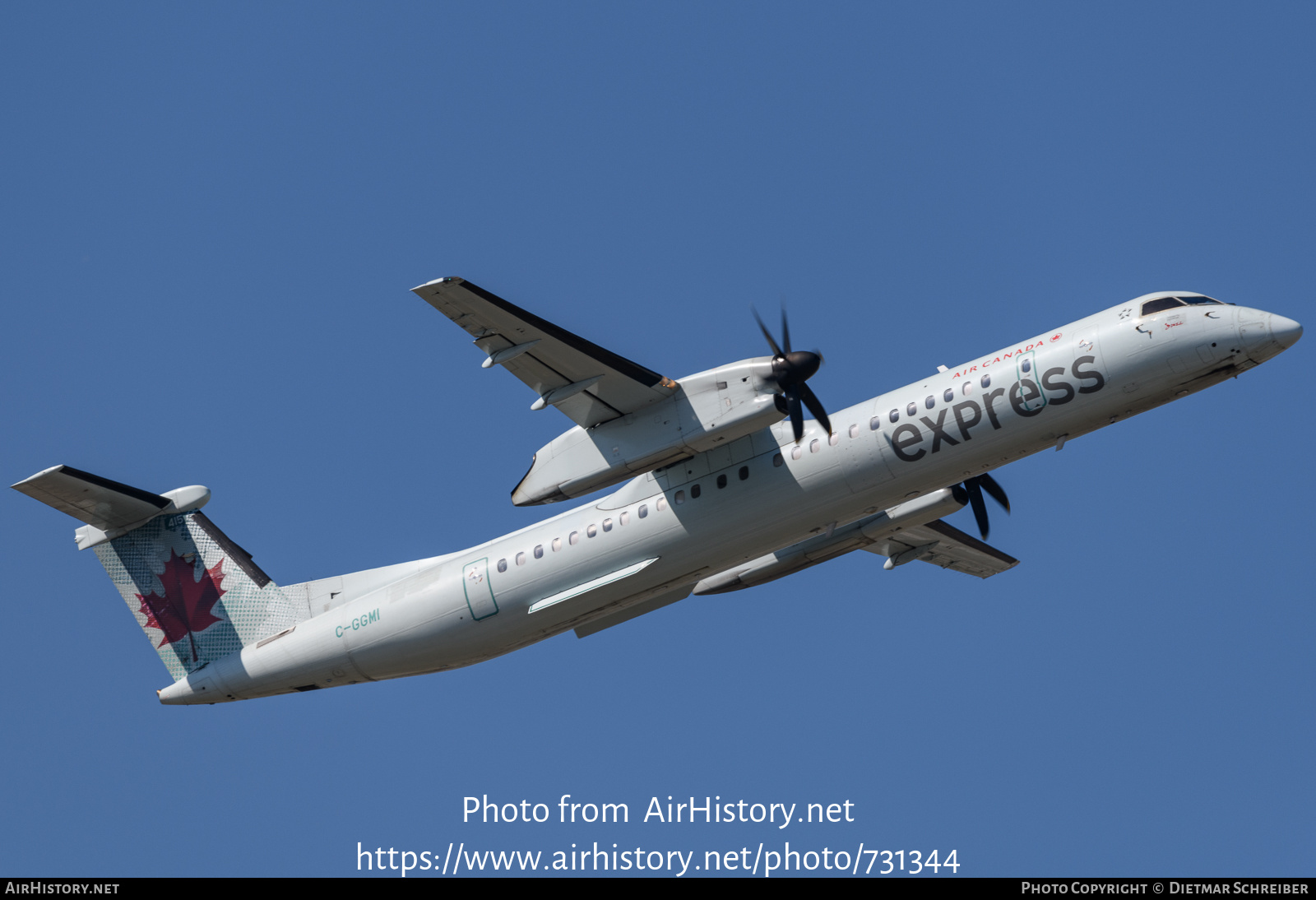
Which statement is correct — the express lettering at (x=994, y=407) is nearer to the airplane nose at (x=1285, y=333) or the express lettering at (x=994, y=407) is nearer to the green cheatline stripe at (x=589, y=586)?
the airplane nose at (x=1285, y=333)

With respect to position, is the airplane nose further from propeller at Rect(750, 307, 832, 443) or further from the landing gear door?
the landing gear door

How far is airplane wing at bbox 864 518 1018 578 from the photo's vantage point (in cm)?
2678

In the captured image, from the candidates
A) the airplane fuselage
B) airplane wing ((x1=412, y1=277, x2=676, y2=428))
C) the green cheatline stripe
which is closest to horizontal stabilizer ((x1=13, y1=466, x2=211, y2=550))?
the airplane fuselage

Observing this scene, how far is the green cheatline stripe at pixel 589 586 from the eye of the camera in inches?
866

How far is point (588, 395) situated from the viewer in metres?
21.1

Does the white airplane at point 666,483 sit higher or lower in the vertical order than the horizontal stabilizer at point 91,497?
lower

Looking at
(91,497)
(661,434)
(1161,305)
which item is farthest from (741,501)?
(91,497)

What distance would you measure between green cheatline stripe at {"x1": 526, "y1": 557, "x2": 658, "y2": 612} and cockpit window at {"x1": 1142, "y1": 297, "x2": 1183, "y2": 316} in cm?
882

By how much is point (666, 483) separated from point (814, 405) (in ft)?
9.75

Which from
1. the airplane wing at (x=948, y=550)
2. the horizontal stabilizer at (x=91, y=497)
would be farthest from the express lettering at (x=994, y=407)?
the horizontal stabilizer at (x=91, y=497)

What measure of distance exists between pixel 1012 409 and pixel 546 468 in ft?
24.8

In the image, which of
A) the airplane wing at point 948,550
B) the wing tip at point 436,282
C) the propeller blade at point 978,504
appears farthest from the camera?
the airplane wing at point 948,550


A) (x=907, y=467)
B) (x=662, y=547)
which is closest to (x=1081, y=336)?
(x=907, y=467)

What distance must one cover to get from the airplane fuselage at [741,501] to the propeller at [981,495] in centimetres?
326
